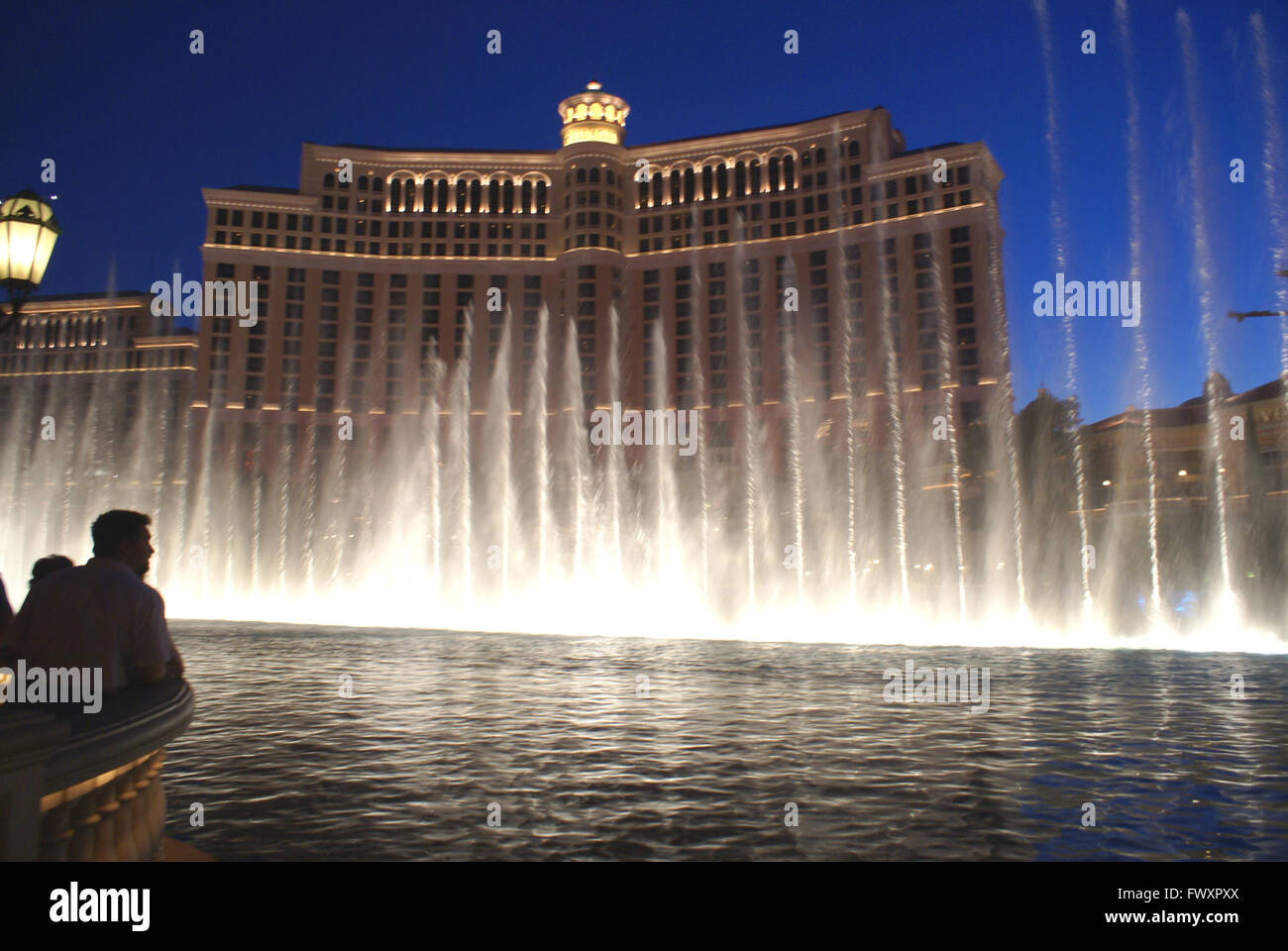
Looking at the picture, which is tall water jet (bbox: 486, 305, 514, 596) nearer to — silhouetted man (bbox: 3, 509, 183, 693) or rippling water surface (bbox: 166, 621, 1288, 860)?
rippling water surface (bbox: 166, 621, 1288, 860)

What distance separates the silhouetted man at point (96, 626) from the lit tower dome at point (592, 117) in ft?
256

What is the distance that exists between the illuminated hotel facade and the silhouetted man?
211 ft

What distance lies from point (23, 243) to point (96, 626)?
3508mm

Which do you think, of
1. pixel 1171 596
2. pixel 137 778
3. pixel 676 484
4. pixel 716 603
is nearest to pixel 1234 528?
pixel 1171 596

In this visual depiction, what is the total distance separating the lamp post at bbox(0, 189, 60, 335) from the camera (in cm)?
571

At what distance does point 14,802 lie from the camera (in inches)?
92.6

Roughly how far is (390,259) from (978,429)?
52.3 metres

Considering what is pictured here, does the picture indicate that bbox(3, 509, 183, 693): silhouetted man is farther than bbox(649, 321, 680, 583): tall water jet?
No

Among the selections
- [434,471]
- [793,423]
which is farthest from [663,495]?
[793,423]

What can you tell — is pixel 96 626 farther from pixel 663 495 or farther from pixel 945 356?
pixel 945 356

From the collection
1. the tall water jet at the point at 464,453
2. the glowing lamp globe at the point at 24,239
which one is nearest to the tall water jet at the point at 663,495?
the tall water jet at the point at 464,453

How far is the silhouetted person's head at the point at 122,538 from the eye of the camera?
420cm

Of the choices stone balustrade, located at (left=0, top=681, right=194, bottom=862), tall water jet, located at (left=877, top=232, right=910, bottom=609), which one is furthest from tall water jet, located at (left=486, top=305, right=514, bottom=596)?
stone balustrade, located at (left=0, top=681, right=194, bottom=862)

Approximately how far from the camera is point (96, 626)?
371cm
